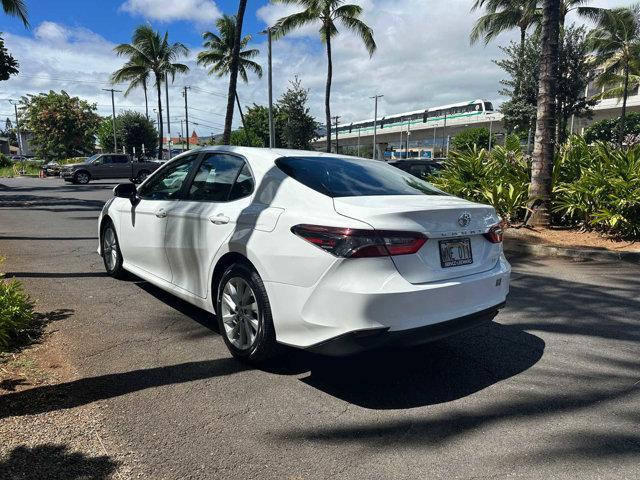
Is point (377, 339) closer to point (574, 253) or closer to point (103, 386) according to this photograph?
point (103, 386)

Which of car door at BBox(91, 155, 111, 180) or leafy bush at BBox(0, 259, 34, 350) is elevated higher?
car door at BBox(91, 155, 111, 180)

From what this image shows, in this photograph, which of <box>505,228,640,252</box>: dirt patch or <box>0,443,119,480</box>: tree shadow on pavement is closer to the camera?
<box>0,443,119,480</box>: tree shadow on pavement

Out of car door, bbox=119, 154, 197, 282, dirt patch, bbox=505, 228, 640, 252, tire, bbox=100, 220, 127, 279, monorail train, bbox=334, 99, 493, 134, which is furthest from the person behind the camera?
monorail train, bbox=334, 99, 493, 134

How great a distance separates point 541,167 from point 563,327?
18.5ft

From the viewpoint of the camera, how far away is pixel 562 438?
283 centimetres

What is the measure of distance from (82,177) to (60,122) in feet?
92.5

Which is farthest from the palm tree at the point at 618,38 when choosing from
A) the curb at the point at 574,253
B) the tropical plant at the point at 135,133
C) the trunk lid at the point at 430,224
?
the tropical plant at the point at 135,133

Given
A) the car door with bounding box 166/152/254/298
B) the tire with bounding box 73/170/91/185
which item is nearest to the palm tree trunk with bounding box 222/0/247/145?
the car door with bounding box 166/152/254/298

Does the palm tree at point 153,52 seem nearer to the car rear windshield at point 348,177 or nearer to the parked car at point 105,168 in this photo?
the parked car at point 105,168

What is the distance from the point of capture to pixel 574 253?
8031 mm

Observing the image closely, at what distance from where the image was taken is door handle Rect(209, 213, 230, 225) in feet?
12.6

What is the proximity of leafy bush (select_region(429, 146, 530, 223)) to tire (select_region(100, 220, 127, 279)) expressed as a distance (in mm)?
6970

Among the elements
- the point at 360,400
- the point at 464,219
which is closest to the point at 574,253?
the point at 464,219

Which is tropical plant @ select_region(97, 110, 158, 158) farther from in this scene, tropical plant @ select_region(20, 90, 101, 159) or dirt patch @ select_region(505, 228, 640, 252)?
dirt patch @ select_region(505, 228, 640, 252)
